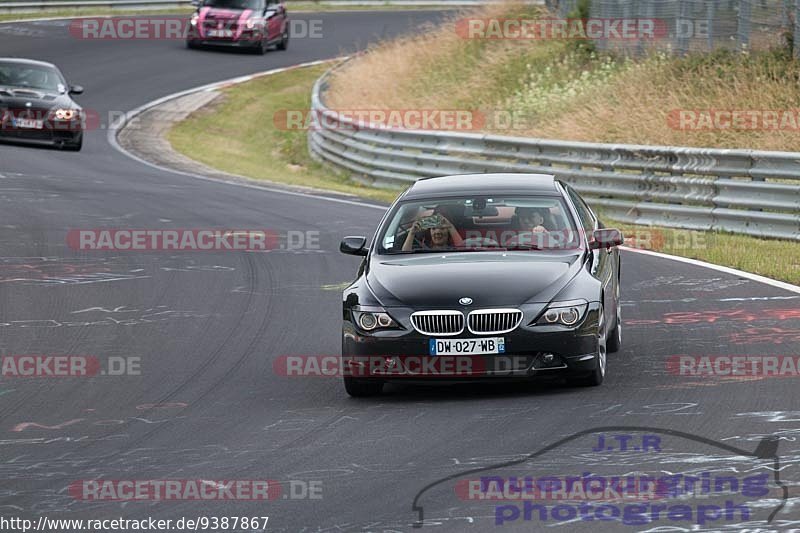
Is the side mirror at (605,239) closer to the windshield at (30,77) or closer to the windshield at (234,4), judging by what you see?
the windshield at (30,77)

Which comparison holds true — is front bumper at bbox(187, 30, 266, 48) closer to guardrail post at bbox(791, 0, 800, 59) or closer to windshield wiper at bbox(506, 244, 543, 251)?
guardrail post at bbox(791, 0, 800, 59)

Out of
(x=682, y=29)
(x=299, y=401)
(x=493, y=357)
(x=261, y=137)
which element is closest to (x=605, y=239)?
(x=493, y=357)

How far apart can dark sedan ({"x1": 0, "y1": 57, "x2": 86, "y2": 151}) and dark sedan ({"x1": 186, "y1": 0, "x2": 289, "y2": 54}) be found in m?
14.6

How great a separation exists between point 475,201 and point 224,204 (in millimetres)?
11014

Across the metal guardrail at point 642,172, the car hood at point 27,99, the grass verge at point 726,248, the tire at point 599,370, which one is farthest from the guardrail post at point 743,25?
the tire at point 599,370

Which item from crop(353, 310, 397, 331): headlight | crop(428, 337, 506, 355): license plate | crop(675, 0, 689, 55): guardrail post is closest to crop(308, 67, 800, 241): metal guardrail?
crop(675, 0, 689, 55): guardrail post

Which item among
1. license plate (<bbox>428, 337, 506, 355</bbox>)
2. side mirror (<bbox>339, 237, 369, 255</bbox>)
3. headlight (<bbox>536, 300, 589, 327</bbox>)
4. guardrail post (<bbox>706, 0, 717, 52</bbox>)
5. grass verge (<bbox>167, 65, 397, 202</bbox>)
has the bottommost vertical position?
grass verge (<bbox>167, 65, 397, 202</bbox>)

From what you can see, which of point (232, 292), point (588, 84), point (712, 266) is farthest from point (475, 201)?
point (588, 84)

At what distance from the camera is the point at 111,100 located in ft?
118

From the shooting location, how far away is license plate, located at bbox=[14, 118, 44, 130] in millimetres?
27250

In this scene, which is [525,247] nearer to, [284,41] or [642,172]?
[642,172]

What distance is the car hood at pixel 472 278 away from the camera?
948 centimetres

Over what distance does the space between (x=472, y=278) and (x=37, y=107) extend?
18899 mm

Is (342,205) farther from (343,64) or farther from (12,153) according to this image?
(343,64)
